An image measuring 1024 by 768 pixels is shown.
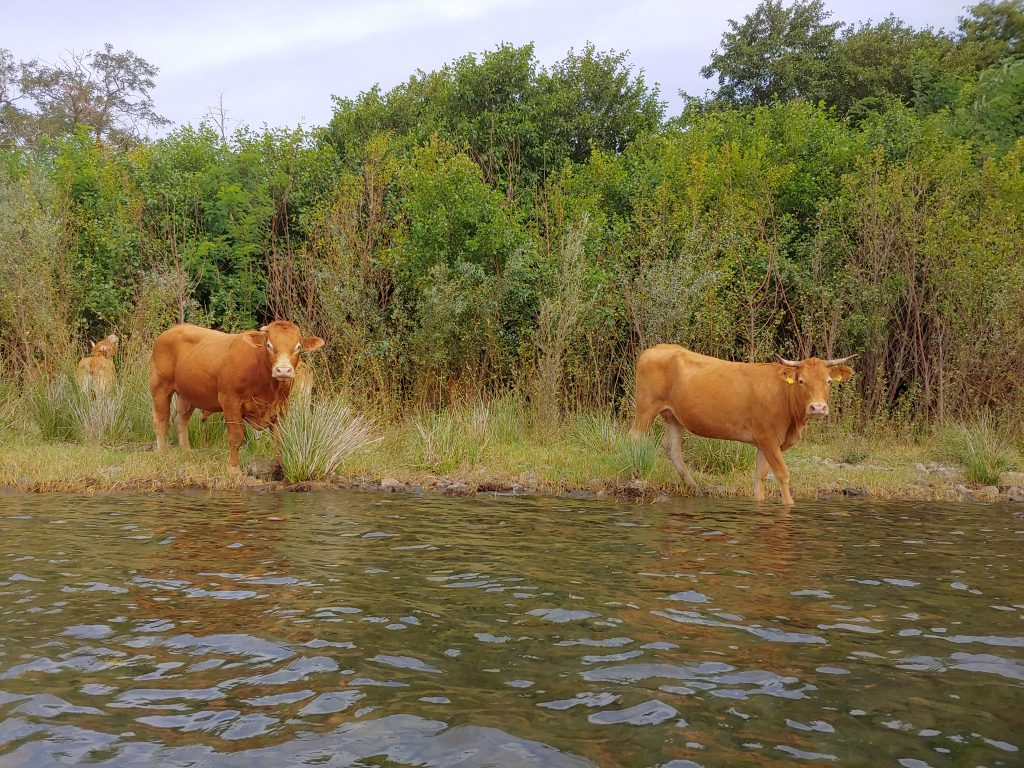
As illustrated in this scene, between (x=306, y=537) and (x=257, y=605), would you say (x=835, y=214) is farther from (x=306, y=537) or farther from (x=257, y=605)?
(x=257, y=605)

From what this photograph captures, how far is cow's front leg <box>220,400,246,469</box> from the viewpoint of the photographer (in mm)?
9945

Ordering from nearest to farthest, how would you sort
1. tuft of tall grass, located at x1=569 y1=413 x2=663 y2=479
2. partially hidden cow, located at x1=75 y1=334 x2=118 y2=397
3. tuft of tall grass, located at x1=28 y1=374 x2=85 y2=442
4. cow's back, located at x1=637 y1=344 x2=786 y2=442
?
cow's back, located at x1=637 y1=344 x2=786 y2=442
tuft of tall grass, located at x1=569 y1=413 x2=663 y2=479
tuft of tall grass, located at x1=28 y1=374 x2=85 y2=442
partially hidden cow, located at x1=75 y1=334 x2=118 y2=397

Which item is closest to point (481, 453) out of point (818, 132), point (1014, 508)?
point (1014, 508)

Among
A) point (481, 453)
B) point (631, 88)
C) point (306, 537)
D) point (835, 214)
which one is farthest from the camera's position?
point (631, 88)

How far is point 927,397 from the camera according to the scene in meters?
13.8

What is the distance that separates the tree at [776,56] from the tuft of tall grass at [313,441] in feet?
72.3

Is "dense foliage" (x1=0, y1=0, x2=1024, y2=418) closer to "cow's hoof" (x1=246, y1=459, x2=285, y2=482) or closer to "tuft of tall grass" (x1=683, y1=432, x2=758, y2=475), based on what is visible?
"tuft of tall grass" (x1=683, y1=432, x2=758, y2=475)

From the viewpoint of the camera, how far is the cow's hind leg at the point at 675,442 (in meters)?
9.98

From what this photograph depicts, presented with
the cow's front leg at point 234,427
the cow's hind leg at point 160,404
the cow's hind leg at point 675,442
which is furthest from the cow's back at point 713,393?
the cow's hind leg at point 160,404

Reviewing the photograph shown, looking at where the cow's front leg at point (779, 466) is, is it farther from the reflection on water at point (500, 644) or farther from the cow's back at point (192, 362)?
the cow's back at point (192, 362)

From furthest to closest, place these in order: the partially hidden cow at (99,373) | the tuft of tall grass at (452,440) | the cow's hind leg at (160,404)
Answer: the partially hidden cow at (99,373), the cow's hind leg at (160,404), the tuft of tall grass at (452,440)

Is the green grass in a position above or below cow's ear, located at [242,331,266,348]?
below

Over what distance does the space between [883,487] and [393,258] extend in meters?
7.67

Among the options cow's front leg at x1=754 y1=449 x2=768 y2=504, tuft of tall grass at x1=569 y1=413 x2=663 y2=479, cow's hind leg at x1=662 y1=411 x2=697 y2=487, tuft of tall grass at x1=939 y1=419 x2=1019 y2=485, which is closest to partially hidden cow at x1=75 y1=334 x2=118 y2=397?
tuft of tall grass at x1=569 y1=413 x2=663 y2=479
